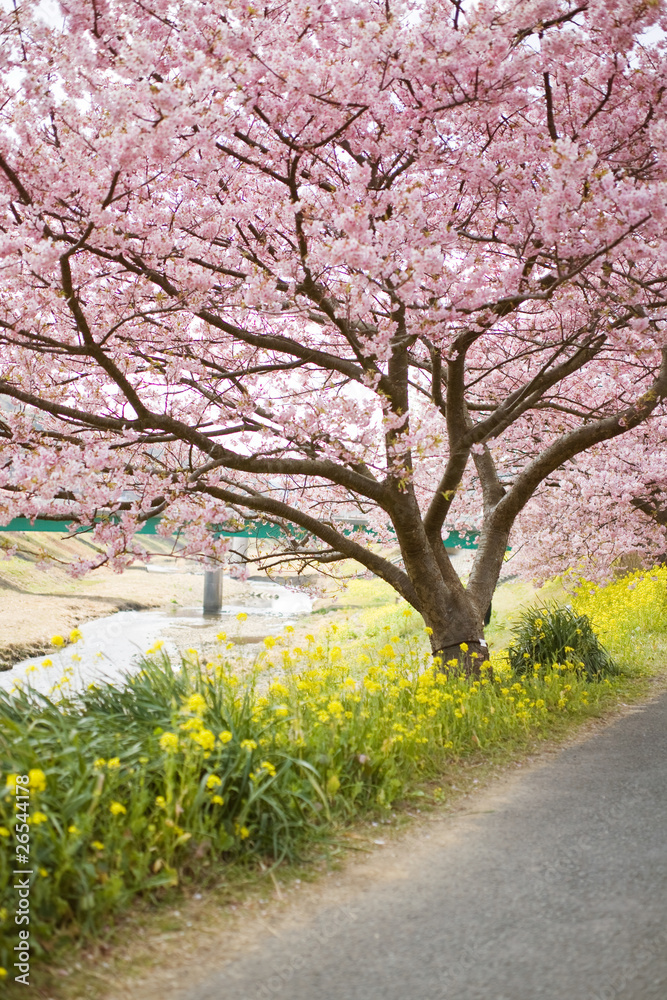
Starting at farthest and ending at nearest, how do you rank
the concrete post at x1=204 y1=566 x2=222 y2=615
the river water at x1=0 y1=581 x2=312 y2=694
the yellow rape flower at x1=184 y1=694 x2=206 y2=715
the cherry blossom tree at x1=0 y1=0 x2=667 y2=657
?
the concrete post at x1=204 y1=566 x2=222 y2=615
the river water at x1=0 y1=581 x2=312 y2=694
the cherry blossom tree at x1=0 y1=0 x2=667 y2=657
the yellow rape flower at x1=184 y1=694 x2=206 y2=715

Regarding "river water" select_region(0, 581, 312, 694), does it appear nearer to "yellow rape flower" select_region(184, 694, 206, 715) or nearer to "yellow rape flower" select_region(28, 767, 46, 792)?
"yellow rape flower" select_region(184, 694, 206, 715)

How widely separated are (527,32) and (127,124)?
353 cm

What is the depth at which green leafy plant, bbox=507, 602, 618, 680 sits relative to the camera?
30.7 feet

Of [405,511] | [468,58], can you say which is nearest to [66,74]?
[468,58]

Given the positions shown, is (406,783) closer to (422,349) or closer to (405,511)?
(405,511)

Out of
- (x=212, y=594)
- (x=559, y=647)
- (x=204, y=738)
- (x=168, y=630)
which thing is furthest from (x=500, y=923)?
(x=212, y=594)

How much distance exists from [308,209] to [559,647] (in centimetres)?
637

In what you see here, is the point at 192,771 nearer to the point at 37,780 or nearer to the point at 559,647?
the point at 37,780

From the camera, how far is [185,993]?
3029 mm

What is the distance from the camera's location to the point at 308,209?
20.7ft

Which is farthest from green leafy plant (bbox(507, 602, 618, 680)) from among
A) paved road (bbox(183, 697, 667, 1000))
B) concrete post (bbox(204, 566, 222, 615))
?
concrete post (bbox(204, 566, 222, 615))

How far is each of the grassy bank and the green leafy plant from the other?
2.70 meters

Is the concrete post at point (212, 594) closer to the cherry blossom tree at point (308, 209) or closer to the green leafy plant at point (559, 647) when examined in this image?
the green leafy plant at point (559, 647)

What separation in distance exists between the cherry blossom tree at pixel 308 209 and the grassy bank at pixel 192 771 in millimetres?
1993
